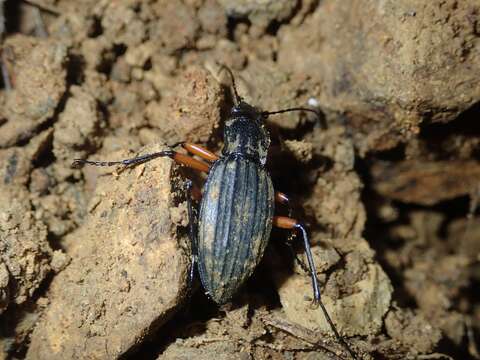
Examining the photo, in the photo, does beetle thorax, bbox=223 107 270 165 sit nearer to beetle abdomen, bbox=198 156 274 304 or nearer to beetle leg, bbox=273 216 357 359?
beetle abdomen, bbox=198 156 274 304

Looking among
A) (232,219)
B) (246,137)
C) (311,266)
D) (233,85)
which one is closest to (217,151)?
(246,137)

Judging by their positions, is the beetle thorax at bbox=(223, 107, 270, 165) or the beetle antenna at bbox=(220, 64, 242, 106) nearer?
the beetle thorax at bbox=(223, 107, 270, 165)

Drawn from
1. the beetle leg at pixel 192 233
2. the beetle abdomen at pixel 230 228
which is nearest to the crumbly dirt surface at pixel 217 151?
the beetle leg at pixel 192 233

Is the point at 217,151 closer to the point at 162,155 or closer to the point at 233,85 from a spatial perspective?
the point at 233,85

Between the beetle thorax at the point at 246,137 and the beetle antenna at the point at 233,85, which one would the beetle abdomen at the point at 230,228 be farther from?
the beetle antenna at the point at 233,85

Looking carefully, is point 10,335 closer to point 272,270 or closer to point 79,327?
point 79,327

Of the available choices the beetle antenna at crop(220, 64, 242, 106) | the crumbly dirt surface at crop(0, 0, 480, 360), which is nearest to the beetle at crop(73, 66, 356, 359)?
the crumbly dirt surface at crop(0, 0, 480, 360)

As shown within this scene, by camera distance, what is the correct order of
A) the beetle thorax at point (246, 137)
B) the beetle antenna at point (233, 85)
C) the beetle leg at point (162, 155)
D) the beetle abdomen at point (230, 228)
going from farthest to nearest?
the beetle antenna at point (233, 85) → the beetle thorax at point (246, 137) → the beetle leg at point (162, 155) → the beetle abdomen at point (230, 228)
